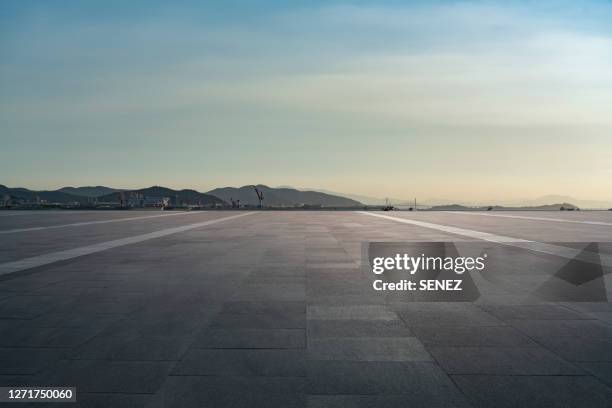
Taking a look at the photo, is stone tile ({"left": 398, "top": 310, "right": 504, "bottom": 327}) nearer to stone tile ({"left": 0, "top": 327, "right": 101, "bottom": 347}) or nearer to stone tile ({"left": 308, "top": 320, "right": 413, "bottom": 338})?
stone tile ({"left": 308, "top": 320, "right": 413, "bottom": 338})

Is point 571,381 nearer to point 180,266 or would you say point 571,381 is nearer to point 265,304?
point 265,304

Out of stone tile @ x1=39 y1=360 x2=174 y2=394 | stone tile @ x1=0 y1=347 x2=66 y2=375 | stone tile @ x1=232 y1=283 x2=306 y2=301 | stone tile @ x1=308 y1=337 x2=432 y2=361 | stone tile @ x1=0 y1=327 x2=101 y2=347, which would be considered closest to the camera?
stone tile @ x1=39 y1=360 x2=174 y2=394

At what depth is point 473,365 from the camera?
4645 mm

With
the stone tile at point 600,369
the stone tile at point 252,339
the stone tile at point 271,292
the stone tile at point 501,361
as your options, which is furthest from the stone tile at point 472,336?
the stone tile at point 271,292

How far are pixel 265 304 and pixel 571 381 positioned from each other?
4832 mm

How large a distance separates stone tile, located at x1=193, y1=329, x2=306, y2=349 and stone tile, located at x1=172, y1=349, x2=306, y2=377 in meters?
0.17

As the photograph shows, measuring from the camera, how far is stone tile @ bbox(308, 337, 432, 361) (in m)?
4.86

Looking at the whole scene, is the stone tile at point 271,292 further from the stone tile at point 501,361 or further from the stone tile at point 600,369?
the stone tile at point 600,369

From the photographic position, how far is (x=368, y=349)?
16.8 feet

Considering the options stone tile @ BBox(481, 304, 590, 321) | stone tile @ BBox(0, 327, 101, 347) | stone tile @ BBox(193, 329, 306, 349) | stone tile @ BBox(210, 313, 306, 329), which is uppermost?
stone tile @ BBox(481, 304, 590, 321)

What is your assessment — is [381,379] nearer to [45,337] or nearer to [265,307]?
[265,307]

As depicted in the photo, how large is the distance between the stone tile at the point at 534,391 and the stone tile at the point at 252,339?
2.21 m

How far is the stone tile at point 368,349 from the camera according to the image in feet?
16.0

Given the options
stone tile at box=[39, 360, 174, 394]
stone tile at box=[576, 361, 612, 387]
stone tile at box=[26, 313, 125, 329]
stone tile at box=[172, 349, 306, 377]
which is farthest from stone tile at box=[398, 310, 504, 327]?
stone tile at box=[26, 313, 125, 329]
